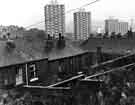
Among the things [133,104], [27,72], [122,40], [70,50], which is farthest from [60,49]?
[122,40]

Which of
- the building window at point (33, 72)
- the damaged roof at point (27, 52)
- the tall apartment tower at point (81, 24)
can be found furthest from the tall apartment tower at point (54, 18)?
the building window at point (33, 72)

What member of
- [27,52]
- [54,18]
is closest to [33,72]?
[27,52]

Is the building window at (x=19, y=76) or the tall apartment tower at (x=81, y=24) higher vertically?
the tall apartment tower at (x=81, y=24)

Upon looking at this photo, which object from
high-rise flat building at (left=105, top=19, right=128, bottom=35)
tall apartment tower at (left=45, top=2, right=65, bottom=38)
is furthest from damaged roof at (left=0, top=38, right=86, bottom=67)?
high-rise flat building at (left=105, top=19, right=128, bottom=35)

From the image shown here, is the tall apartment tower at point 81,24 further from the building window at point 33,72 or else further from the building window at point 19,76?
the building window at point 19,76

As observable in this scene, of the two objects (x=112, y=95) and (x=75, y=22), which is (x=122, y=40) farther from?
(x=75, y=22)

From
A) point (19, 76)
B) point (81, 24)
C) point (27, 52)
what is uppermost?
point (81, 24)

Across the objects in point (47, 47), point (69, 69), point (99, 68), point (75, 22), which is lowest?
point (69, 69)

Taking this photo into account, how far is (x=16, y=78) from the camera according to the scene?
56.6 feet

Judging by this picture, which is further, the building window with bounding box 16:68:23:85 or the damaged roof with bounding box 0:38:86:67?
the damaged roof with bounding box 0:38:86:67

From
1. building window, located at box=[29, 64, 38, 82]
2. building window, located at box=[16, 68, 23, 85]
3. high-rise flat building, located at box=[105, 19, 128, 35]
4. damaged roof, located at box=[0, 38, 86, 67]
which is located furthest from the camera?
high-rise flat building, located at box=[105, 19, 128, 35]

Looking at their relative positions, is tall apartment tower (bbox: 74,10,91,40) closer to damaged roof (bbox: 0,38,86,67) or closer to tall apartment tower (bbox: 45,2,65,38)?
tall apartment tower (bbox: 45,2,65,38)

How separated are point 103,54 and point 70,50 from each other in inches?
440

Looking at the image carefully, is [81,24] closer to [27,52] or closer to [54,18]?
[54,18]
